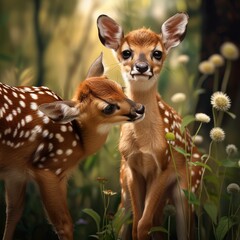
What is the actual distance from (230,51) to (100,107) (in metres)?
0.90

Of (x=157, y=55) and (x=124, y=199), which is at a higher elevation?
(x=157, y=55)

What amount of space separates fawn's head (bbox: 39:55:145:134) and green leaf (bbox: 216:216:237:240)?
42 centimetres

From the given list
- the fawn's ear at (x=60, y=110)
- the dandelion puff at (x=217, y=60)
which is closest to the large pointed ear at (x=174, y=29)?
the fawn's ear at (x=60, y=110)

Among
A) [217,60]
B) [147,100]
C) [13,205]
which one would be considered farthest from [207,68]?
[13,205]

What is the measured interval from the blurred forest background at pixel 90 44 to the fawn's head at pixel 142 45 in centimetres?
42

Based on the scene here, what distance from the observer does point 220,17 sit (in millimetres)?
2732

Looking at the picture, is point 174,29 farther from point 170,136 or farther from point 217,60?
point 217,60

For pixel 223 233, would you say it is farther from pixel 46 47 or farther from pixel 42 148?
pixel 46 47

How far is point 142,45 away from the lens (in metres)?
2.02

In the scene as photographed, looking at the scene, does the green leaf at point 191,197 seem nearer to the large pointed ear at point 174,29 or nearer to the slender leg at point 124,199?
the slender leg at point 124,199

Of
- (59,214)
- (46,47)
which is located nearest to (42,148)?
(59,214)

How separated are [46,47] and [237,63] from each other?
77 cm

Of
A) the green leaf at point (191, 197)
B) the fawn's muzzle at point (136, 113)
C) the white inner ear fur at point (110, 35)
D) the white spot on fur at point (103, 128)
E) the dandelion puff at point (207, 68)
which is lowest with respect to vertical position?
the green leaf at point (191, 197)

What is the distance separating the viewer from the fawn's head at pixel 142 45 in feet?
6.47
